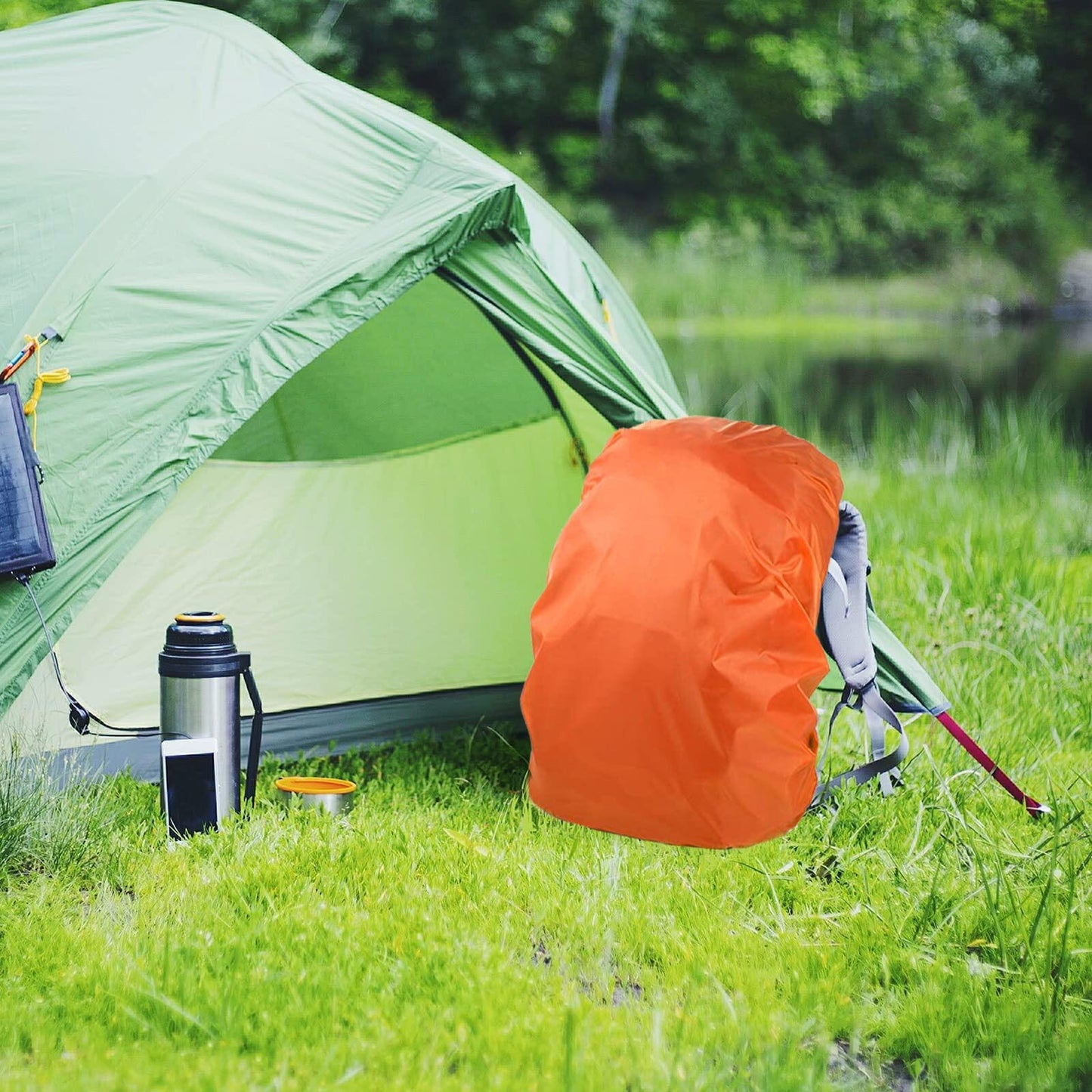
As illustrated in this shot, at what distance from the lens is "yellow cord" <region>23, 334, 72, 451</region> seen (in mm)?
2600

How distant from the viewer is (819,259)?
2155cm

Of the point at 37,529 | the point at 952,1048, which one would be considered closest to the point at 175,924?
the point at 37,529

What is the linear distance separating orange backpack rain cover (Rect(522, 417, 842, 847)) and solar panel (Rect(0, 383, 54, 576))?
37.9 inches

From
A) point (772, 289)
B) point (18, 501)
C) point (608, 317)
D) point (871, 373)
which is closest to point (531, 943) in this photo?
point (18, 501)

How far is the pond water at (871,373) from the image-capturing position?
9438 millimetres

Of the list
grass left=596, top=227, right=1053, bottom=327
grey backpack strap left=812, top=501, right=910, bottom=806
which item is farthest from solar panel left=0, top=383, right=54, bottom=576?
grass left=596, top=227, right=1053, bottom=327

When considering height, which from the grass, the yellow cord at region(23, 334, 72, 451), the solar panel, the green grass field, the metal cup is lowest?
the grass

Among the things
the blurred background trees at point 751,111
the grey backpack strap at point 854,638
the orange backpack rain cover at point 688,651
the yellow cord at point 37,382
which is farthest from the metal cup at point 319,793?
the blurred background trees at point 751,111

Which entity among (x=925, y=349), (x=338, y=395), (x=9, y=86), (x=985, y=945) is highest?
(x=9, y=86)

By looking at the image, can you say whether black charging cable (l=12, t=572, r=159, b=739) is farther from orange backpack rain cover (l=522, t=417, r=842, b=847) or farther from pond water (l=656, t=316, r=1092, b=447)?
pond water (l=656, t=316, r=1092, b=447)

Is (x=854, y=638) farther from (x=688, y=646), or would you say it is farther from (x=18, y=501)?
(x=18, y=501)

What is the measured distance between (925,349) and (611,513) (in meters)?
14.8

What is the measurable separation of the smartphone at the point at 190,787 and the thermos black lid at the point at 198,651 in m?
0.14

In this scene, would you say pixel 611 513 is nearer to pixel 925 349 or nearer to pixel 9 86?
pixel 9 86
